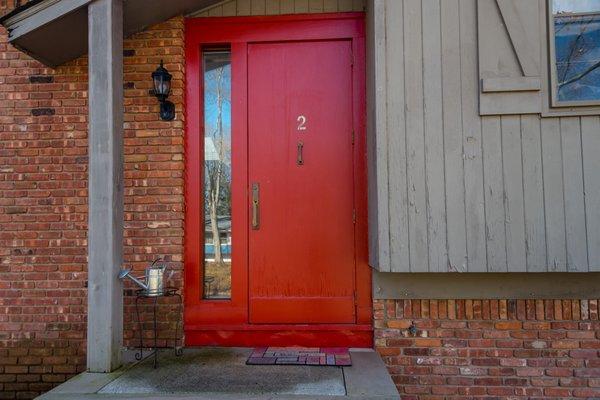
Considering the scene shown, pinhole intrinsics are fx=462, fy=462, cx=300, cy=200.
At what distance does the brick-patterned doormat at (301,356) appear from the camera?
3.27 m

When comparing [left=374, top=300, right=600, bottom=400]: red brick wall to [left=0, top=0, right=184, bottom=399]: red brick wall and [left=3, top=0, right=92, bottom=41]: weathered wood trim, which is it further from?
[left=3, top=0, right=92, bottom=41]: weathered wood trim

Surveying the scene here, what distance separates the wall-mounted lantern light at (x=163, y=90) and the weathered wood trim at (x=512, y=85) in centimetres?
238

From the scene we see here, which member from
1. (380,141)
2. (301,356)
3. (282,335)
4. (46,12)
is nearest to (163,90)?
(46,12)

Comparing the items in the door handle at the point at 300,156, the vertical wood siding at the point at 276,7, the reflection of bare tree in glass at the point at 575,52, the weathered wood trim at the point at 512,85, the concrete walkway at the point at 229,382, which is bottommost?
the concrete walkway at the point at 229,382

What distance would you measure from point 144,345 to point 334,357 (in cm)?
152

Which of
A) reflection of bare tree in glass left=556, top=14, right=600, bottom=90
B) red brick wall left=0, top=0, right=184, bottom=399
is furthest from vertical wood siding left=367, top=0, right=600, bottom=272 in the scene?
red brick wall left=0, top=0, right=184, bottom=399

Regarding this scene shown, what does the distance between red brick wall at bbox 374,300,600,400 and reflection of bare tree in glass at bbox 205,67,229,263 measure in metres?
1.49

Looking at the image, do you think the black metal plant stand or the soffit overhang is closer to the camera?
the soffit overhang

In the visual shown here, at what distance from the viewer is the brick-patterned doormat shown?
3.27m

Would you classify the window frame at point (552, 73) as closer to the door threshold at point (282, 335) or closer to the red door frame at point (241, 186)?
the red door frame at point (241, 186)

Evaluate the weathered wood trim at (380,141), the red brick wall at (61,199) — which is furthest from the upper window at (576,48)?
the red brick wall at (61,199)

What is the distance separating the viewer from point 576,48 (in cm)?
334

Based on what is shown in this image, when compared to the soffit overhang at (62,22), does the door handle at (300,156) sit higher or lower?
lower

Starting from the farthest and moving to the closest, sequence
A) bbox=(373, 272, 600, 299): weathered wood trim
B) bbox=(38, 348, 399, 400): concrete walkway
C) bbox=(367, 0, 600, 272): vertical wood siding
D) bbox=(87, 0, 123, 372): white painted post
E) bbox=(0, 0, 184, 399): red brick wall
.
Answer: bbox=(0, 0, 184, 399): red brick wall, bbox=(373, 272, 600, 299): weathered wood trim, bbox=(367, 0, 600, 272): vertical wood siding, bbox=(87, 0, 123, 372): white painted post, bbox=(38, 348, 399, 400): concrete walkway
